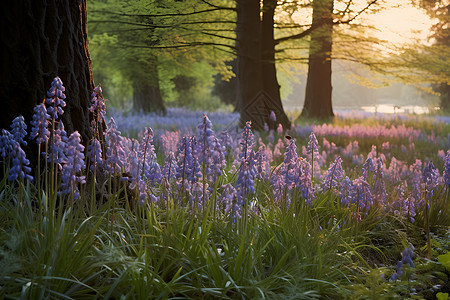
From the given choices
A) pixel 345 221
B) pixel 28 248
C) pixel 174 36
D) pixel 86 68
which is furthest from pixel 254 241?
pixel 174 36

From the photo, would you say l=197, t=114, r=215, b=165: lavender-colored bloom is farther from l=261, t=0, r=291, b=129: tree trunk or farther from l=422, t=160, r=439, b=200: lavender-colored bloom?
l=261, t=0, r=291, b=129: tree trunk

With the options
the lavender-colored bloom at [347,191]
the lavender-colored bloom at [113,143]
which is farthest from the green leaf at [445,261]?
the lavender-colored bloom at [113,143]

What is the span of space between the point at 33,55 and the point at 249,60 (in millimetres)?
9237

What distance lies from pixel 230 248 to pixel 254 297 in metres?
0.45

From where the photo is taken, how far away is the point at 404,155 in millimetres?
10031

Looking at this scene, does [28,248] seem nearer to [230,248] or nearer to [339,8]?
[230,248]

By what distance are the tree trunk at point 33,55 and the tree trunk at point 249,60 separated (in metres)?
8.40

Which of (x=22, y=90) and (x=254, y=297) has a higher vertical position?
(x=22, y=90)

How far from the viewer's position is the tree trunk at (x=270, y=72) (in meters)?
13.5

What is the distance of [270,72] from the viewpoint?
13.9 meters

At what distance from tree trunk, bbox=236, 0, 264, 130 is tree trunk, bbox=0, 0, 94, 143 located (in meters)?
8.40

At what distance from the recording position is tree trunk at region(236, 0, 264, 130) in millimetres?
12625

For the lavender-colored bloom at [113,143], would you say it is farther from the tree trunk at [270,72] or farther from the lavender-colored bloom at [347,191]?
the tree trunk at [270,72]

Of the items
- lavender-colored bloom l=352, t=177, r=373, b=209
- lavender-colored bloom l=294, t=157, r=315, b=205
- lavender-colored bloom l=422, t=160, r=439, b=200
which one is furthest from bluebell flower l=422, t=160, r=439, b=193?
lavender-colored bloom l=294, t=157, r=315, b=205
